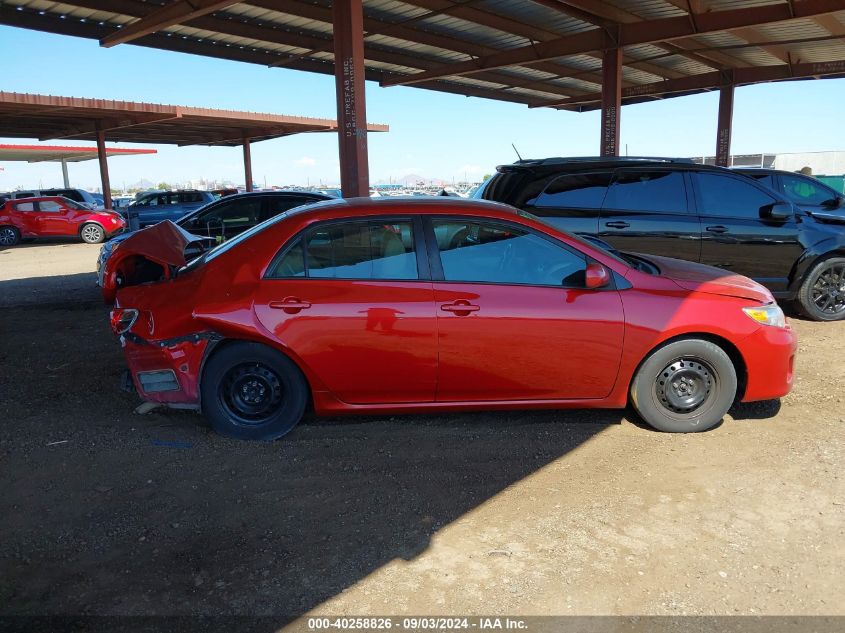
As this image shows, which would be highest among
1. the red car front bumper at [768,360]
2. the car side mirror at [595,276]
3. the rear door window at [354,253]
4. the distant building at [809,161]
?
the distant building at [809,161]

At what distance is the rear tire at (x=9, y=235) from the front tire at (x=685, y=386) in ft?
75.1

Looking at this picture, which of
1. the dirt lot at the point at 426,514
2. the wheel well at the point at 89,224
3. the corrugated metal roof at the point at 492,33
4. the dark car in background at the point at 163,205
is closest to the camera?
the dirt lot at the point at 426,514

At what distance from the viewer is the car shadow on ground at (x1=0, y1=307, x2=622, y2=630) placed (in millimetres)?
2715

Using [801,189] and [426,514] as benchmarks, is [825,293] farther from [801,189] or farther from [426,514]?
[426,514]

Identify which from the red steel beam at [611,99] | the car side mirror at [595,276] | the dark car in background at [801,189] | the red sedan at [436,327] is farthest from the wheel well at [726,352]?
the red steel beam at [611,99]

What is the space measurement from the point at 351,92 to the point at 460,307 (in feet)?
25.2

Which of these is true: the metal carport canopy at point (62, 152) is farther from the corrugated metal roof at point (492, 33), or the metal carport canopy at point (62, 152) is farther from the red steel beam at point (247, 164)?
the corrugated metal roof at point (492, 33)

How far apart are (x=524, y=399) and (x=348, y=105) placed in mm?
7899

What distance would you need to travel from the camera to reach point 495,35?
15.8m

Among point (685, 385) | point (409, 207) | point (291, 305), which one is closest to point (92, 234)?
point (291, 305)

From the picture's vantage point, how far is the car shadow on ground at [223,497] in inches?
107

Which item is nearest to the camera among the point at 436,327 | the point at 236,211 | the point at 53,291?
the point at 436,327

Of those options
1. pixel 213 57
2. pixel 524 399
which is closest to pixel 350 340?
pixel 524 399

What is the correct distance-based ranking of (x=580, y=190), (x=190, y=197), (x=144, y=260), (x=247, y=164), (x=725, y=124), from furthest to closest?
1. (x=247, y=164)
2. (x=725, y=124)
3. (x=190, y=197)
4. (x=580, y=190)
5. (x=144, y=260)
